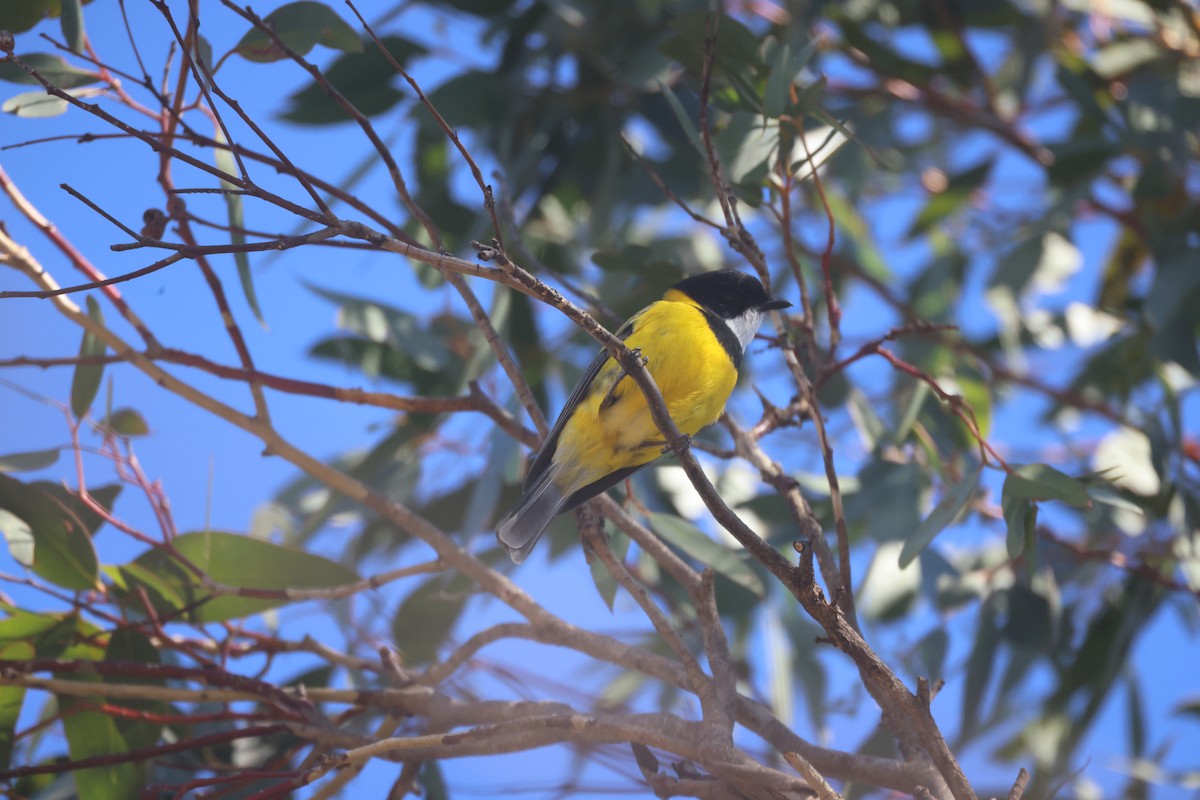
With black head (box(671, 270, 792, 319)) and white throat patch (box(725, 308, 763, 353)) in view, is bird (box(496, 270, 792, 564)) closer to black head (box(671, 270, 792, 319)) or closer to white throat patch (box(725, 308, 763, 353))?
white throat patch (box(725, 308, 763, 353))

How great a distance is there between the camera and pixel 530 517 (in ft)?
8.46

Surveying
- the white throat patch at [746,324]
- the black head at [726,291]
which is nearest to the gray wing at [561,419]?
the white throat patch at [746,324]

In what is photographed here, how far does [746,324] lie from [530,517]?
36.5 inches

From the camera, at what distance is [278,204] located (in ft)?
4.53

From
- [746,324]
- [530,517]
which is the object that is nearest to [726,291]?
[746,324]

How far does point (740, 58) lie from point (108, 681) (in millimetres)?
2148

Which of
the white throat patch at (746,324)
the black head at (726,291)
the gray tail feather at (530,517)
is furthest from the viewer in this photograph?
the black head at (726,291)

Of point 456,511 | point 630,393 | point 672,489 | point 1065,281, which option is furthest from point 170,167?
point 1065,281

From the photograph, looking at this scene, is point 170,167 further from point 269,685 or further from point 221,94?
point 269,685

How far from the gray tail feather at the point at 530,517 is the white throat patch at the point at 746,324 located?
28.2 inches

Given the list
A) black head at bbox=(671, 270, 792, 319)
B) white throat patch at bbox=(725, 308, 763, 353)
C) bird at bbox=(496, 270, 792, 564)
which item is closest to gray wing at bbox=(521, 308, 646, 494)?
bird at bbox=(496, 270, 792, 564)

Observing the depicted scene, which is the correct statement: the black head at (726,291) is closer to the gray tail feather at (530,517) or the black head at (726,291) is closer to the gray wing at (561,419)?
the gray wing at (561,419)

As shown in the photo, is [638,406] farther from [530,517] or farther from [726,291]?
[726,291]

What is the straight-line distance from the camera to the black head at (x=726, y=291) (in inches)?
124
